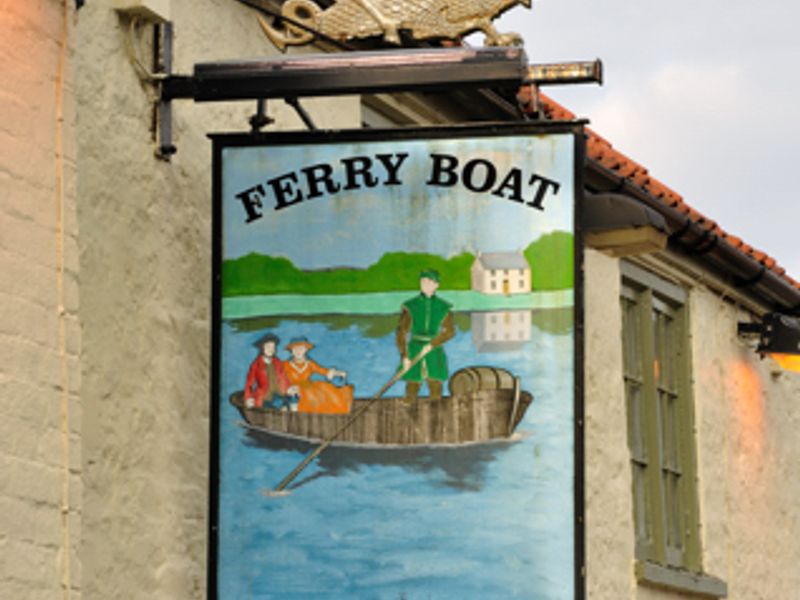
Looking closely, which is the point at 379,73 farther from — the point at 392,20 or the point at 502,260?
the point at 502,260

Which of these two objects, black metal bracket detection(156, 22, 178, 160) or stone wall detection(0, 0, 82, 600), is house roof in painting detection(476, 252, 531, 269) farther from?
stone wall detection(0, 0, 82, 600)

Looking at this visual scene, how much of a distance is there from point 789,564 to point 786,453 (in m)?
0.83

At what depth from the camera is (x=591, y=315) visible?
492 inches

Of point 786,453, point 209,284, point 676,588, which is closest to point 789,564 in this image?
point 786,453

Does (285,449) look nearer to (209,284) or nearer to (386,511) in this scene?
(386,511)

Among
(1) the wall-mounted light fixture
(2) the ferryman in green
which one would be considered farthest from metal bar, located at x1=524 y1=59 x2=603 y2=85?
(1) the wall-mounted light fixture

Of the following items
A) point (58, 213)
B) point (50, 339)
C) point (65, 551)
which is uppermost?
point (58, 213)

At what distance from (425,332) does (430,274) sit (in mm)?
224

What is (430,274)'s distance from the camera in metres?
8.27

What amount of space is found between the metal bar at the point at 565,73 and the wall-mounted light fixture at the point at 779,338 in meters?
6.79

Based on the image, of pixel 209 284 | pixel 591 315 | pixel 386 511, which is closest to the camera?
pixel 386 511

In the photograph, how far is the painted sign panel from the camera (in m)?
8.09

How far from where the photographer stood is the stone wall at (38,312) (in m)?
6.98

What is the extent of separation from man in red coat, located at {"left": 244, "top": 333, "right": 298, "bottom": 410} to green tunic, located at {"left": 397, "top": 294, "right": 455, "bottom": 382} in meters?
0.46
